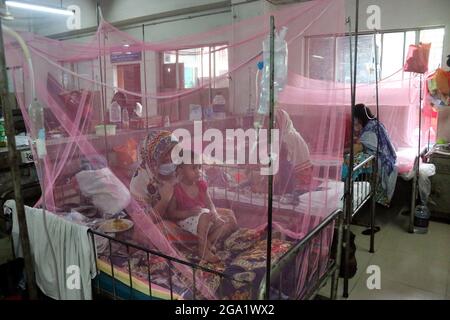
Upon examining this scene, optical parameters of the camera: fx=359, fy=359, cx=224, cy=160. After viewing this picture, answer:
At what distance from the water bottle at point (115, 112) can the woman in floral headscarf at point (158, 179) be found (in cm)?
149

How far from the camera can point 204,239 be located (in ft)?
8.32

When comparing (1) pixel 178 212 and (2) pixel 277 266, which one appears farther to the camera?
(1) pixel 178 212

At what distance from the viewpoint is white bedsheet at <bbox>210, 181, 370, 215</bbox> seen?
8.13ft

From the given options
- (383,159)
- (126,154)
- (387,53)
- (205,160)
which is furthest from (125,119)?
(387,53)

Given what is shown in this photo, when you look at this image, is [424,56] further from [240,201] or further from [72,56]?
[72,56]

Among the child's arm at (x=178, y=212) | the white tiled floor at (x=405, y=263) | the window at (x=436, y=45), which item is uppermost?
the window at (x=436, y=45)

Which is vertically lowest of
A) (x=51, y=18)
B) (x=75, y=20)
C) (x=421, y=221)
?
(x=421, y=221)

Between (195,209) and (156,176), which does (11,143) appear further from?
(195,209)

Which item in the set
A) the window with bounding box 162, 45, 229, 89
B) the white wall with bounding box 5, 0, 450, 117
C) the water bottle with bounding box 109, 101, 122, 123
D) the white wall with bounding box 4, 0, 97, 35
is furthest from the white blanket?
the white wall with bounding box 4, 0, 97, 35

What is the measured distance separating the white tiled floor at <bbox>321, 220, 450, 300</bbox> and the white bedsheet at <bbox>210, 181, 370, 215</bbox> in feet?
1.87

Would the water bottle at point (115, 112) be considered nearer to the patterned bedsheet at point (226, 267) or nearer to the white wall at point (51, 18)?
the patterned bedsheet at point (226, 267)

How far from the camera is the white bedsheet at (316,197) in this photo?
2.48 metres

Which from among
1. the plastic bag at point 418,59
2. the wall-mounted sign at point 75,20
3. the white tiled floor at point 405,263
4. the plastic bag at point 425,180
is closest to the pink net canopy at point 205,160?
the white tiled floor at point 405,263

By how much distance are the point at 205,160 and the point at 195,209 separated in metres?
1.00
